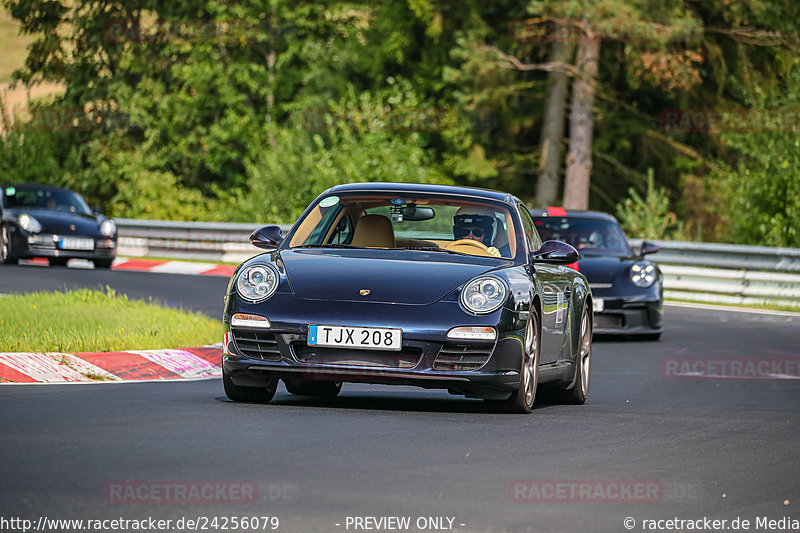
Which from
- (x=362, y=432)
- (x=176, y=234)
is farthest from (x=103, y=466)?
(x=176, y=234)

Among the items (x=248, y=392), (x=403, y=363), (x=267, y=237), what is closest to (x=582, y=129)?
(x=267, y=237)

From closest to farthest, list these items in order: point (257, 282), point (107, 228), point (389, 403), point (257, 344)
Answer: point (257, 344) < point (257, 282) < point (389, 403) < point (107, 228)

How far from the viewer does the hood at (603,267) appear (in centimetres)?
1741

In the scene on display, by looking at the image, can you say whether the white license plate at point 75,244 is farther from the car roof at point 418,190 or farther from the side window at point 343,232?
the side window at point 343,232

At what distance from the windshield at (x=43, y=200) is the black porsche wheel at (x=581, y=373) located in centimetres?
1707

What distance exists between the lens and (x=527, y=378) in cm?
925

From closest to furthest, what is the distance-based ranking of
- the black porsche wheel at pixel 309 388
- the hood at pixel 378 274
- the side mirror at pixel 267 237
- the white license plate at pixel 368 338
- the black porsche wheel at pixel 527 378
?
1. the white license plate at pixel 368 338
2. the hood at pixel 378 274
3. the black porsche wheel at pixel 527 378
4. the side mirror at pixel 267 237
5. the black porsche wheel at pixel 309 388

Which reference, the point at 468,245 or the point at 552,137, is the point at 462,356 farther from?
the point at 552,137

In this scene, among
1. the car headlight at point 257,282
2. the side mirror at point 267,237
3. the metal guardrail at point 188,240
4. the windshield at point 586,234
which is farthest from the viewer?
the metal guardrail at point 188,240

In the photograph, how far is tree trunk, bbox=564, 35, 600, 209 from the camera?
124 ft

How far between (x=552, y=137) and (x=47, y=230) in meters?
18.9

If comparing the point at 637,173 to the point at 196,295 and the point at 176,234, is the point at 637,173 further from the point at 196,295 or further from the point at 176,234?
the point at 196,295

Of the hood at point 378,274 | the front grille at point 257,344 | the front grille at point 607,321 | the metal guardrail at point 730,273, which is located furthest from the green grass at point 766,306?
the front grille at point 257,344

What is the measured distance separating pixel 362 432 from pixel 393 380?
80cm
